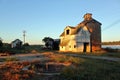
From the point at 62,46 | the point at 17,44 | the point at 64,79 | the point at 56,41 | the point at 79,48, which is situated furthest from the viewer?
the point at 17,44

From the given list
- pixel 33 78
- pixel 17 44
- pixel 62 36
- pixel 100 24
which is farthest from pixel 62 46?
pixel 33 78

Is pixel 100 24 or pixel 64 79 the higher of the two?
pixel 100 24

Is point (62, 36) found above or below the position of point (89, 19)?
below

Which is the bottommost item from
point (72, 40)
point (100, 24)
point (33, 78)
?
point (33, 78)

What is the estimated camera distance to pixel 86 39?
60.1 m

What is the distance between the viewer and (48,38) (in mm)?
83375

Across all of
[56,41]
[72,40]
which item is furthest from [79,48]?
[56,41]

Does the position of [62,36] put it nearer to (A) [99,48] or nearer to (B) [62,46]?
(B) [62,46]

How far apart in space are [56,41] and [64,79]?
67762 millimetres

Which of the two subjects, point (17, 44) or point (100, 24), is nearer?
point (100, 24)

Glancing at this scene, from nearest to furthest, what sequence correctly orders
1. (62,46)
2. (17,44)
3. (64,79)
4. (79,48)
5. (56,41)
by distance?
(64,79), (79,48), (62,46), (56,41), (17,44)

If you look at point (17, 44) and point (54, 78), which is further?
point (17, 44)

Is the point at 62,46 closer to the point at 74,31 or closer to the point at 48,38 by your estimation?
the point at 74,31

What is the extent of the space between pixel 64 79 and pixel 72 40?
153 ft
